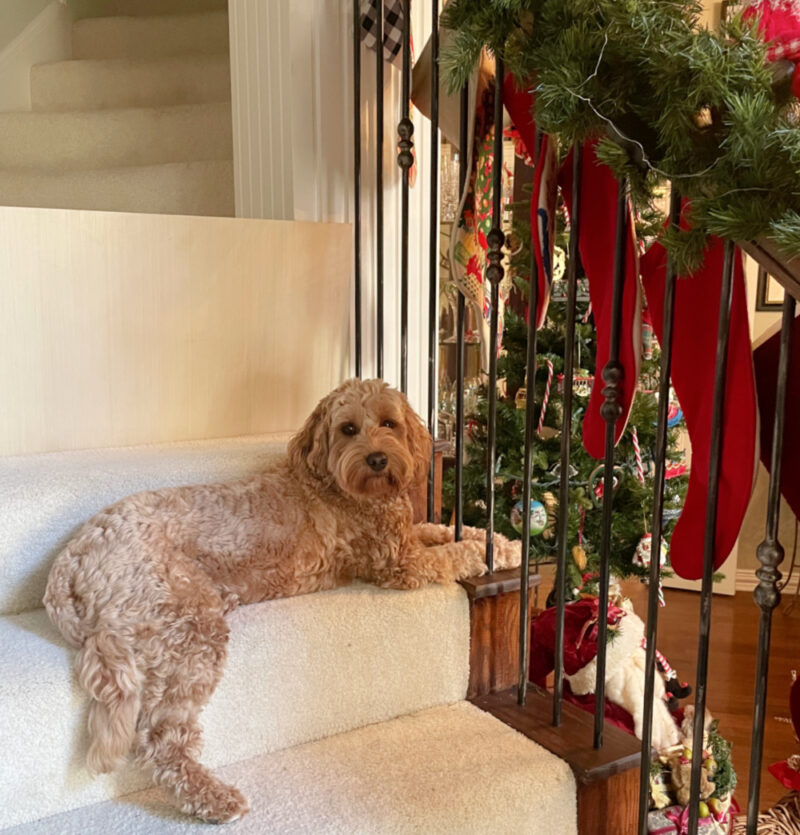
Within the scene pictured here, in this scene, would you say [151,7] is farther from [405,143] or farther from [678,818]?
[678,818]

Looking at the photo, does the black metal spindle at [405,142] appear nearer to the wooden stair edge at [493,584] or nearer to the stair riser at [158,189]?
the wooden stair edge at [493,584]

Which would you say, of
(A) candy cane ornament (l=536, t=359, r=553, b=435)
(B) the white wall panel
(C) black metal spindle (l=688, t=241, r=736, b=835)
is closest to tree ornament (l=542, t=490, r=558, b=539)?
(A) candy cane ornament (l=536, t=359, r=553, b=435)

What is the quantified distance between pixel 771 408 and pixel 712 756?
51.3 inches

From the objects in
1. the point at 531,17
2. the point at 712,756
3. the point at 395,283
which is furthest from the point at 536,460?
the point at 531,17

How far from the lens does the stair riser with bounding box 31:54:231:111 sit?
3.18 m

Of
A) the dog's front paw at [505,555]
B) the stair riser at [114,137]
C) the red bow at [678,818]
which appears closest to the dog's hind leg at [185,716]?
the dog's front paw at [505,555]

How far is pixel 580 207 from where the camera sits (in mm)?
1351

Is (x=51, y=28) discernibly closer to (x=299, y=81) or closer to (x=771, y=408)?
(x=299, y=81)

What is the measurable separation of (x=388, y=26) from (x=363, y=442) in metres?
1.13

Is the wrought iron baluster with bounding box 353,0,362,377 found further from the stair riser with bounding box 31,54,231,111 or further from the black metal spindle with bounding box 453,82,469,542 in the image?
the stair riser with bounding box 31,54,231,111

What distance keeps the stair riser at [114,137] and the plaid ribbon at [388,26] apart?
40.0 inches

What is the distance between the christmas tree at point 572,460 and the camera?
2.64 metres

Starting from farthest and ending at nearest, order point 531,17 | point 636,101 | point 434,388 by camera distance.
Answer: point 434,388, point 531,17, point 636,101

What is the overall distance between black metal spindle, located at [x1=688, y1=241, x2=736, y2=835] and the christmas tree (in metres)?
1.45
